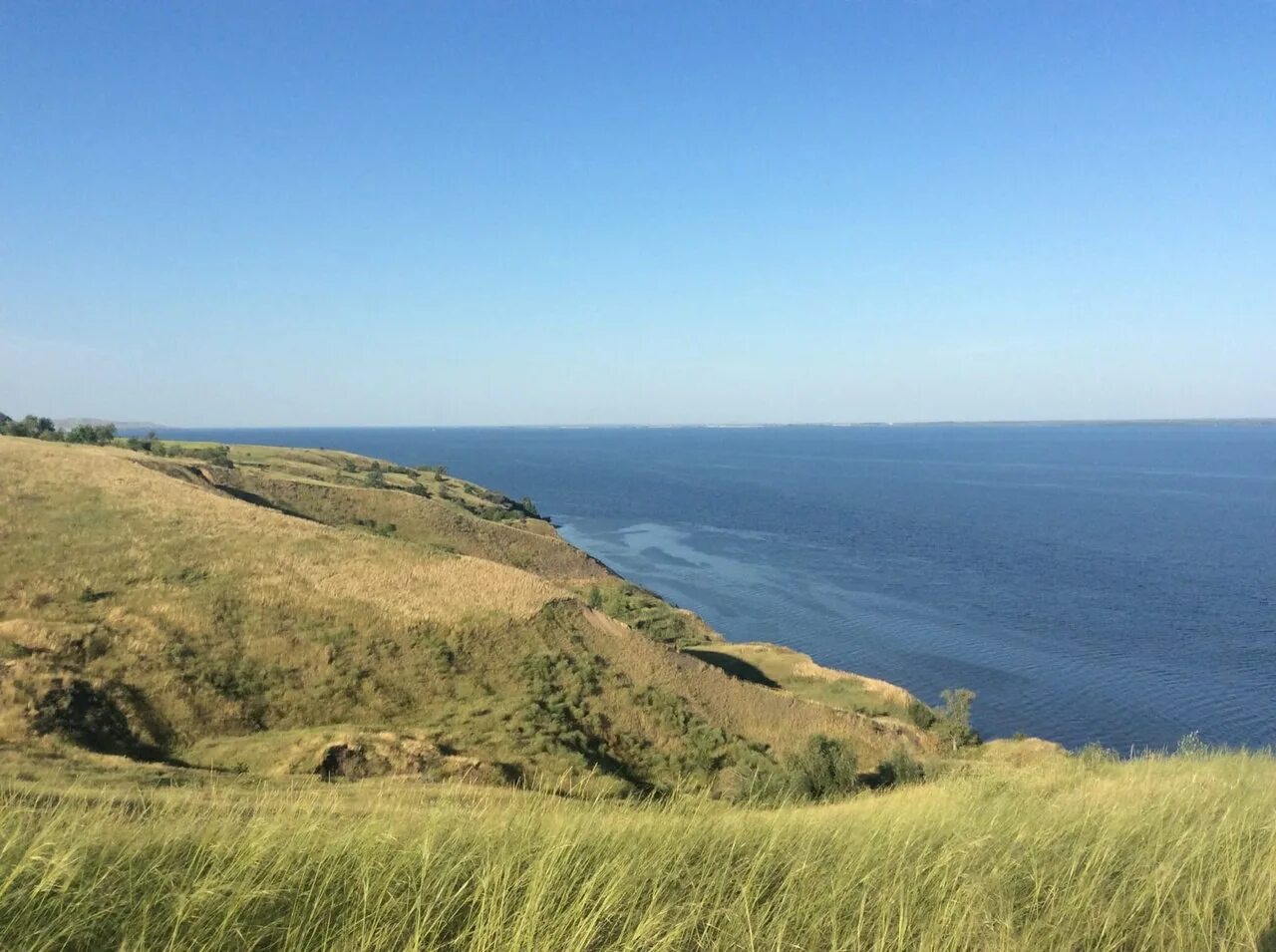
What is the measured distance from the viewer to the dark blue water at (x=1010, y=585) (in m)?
42.6

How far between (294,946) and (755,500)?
126 meters

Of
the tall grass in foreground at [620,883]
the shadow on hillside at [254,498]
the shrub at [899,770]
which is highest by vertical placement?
the tall grass in foreground at [620,883]

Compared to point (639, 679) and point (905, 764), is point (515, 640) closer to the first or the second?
point (639, 679)

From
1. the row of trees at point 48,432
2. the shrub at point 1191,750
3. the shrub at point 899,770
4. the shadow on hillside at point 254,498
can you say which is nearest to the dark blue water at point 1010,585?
the shrub at point 899,770

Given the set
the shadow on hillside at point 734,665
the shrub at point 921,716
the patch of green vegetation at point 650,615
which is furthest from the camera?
the patch of green vegetation at point 650,615

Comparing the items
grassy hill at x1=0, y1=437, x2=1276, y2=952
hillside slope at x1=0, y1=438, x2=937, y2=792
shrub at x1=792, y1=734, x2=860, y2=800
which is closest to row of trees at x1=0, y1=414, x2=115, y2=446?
grassy hill at x1=0, y1=437, x2=1276, y2=952

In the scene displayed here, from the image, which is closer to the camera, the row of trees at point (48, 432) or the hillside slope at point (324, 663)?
the hillside slope at point (324, 663)

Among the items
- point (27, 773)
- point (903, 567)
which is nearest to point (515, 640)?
point (27, 773)

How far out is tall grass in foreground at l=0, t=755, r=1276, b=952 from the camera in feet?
10.7

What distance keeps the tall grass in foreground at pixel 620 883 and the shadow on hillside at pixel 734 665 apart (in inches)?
1340

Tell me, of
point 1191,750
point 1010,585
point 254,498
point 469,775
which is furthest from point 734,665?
point 1010,585

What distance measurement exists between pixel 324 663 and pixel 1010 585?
191 feet

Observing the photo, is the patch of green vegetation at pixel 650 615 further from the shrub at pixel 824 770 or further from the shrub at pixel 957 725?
the shrub at pixel 824 770

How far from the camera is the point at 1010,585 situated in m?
67.1
